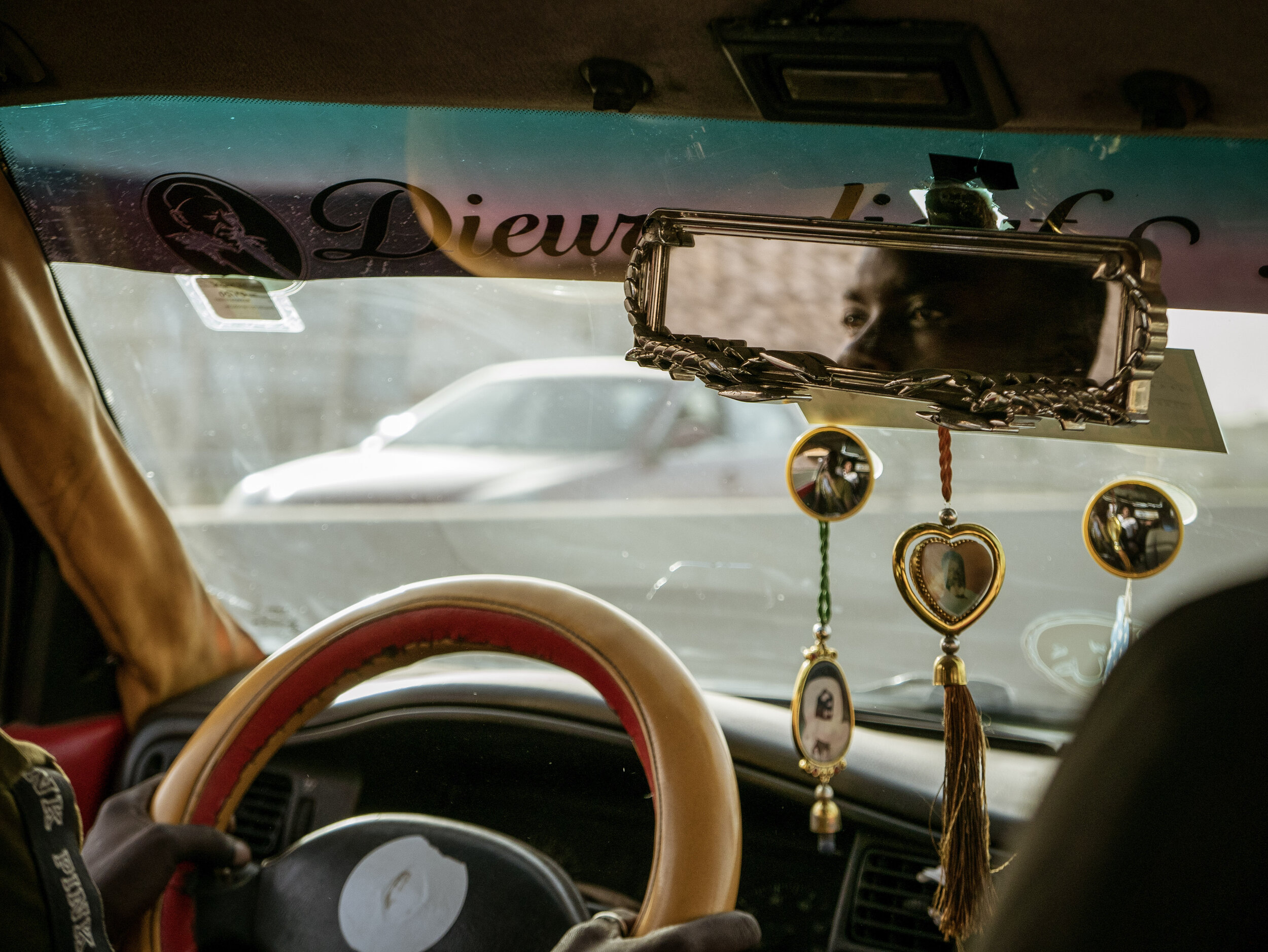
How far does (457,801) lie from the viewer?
4.58 ft

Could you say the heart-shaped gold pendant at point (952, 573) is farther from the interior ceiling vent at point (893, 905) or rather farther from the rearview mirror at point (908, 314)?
the interior ceiling vent at point (893, 905)

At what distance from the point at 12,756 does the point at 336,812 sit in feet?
2.47

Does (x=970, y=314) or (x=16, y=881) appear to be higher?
(x=970, y=314)

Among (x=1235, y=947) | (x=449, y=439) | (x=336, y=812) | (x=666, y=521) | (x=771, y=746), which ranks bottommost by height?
(x=336, y=812)

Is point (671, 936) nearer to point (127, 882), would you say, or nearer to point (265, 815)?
point (127, 882)

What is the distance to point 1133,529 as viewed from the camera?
1049 millimetres

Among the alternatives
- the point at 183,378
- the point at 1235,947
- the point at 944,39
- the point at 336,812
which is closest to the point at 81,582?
the point at 183,378

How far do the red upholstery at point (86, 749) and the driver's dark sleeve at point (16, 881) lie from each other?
93 centimetres

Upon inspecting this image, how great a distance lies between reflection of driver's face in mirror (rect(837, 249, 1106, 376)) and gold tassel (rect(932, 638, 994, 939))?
33 centimetres

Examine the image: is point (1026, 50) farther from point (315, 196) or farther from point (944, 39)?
point (315, 196)

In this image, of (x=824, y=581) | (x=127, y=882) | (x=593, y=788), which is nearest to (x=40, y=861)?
(x=127, y=882)

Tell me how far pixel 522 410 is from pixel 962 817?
1087mm

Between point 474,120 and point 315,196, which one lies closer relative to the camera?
point 474,120

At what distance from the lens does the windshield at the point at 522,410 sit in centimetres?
122
